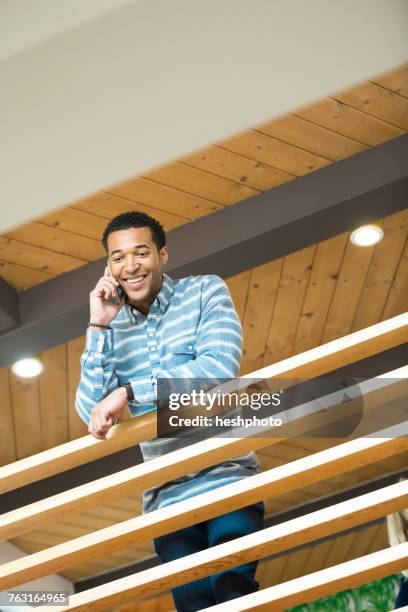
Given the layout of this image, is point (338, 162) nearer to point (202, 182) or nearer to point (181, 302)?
point (202, 182)

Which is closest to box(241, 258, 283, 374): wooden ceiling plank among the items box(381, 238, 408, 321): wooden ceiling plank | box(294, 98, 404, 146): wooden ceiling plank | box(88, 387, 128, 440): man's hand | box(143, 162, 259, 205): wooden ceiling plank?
box(143, 162, 259, 205): wooden ceiling plank

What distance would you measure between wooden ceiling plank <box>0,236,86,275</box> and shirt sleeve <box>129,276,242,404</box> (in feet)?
4.75

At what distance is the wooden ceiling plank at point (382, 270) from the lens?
364 cm

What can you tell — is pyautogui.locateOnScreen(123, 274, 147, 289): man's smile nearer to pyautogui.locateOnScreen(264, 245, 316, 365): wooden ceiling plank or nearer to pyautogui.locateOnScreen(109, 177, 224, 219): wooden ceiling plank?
pyautogui.locateOnScreen(109, 177, 224, 219): wooden ceiling plank

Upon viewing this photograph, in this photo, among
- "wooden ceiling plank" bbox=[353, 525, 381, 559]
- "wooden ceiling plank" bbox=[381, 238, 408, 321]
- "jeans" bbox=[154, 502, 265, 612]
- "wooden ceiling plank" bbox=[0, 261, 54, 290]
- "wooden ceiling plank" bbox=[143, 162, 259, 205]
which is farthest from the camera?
"wooden ceiling plank" bbox=[353, 525, 381, 559]

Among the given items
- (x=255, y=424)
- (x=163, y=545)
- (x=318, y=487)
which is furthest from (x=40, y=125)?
(x=318, y=487)

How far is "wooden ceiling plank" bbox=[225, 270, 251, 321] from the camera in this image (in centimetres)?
372

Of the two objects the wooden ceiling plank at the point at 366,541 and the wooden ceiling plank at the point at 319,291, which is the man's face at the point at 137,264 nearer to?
the wooden ceiling plank at the point at 319,291

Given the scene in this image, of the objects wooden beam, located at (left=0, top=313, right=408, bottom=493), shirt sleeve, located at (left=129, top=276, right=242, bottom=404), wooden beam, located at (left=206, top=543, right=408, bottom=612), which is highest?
shirt sleeve, located at (left=129, top=276, right=242, bottom=404)

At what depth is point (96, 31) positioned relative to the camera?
3.13 ft

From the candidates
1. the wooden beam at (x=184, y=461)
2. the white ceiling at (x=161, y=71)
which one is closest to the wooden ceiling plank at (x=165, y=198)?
the wooden beam at (x=184, y=461)

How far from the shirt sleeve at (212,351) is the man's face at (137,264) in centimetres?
14

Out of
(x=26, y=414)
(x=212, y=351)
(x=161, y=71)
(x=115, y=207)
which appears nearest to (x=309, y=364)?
(x=212, y=351)

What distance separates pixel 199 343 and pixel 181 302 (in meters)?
0.14
